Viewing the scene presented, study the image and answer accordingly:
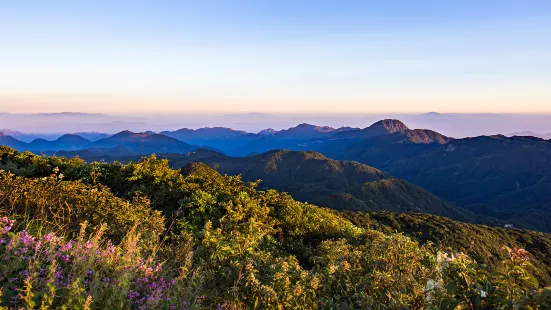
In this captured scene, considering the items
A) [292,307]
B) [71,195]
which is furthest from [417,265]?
[71,195]

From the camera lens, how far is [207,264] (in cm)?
549

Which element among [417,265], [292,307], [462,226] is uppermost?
[292,307]

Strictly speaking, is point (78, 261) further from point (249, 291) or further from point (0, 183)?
point (0, 183)

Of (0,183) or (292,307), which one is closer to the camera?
(292,307)

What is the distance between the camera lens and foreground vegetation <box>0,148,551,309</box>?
3.13 metres

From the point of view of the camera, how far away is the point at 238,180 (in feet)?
42.8

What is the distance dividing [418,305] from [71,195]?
7580 mm

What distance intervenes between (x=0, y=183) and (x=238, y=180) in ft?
Result: 23.8

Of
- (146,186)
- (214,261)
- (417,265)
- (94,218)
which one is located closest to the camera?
(214,261)

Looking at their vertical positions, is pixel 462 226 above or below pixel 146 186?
below

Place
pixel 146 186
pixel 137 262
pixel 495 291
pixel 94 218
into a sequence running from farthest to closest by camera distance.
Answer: pixel 146 186 → pixel 94 218 → pixel 137 262 → pixel 495 291

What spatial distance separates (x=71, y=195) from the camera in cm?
780

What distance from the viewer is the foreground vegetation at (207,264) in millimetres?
3133

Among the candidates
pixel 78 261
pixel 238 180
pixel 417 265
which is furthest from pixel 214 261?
pixel 238 180
